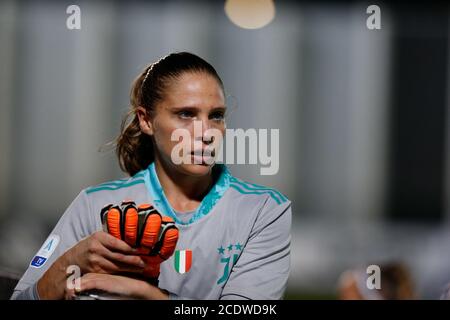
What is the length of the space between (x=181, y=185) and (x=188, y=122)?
0.67ft

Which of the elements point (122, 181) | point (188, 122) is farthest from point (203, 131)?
point (122, 181)

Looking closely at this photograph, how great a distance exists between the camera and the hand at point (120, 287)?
75.7 inches

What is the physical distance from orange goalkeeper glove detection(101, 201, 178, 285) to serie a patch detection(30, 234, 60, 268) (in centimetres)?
19

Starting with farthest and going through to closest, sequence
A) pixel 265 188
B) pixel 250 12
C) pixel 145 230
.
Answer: pixel 250 12 → pixel 265 188 → pixel 145 230

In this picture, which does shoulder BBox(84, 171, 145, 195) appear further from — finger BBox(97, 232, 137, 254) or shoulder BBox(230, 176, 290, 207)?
shoulder BBox(230, 176, 290, 207)

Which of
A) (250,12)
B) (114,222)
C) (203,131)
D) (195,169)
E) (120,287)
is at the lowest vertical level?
(120,287)

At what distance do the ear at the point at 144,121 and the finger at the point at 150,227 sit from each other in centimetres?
27

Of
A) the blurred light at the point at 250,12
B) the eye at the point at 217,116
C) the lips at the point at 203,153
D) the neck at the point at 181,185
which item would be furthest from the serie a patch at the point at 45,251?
the blurred light at the point at 250,12

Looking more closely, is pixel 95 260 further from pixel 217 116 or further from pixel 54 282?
pixel 217 116

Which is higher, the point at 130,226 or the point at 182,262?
the point at 130,226

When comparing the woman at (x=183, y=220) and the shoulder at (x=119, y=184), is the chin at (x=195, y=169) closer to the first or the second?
the woman at (x=183, y=220)

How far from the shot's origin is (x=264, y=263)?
6.48 ft
